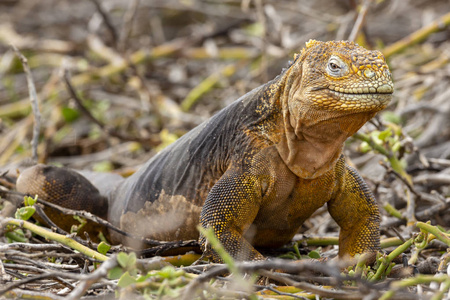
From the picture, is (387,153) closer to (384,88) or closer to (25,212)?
(384,88)

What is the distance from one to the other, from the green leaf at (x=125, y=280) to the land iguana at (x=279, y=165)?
3.73 ft

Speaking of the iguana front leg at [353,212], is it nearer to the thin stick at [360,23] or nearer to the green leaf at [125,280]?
the green leaf at [125,280]

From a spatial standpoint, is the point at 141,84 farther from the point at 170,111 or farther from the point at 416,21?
the point at 416,21

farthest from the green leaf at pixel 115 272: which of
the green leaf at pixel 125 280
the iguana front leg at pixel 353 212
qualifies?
the iguana front leg at pixel 353 212

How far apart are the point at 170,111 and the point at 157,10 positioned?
233 inches

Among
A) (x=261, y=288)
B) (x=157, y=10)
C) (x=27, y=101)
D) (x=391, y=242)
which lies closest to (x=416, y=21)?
(x=157, y=10)

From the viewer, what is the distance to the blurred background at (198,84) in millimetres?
6544

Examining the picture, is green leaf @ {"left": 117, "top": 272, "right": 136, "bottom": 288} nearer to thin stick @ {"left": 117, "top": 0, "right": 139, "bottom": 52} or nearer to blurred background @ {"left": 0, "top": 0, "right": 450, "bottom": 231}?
blurred background @ {"left": 0, "top": 0, "right": 450, "bottom": 231}

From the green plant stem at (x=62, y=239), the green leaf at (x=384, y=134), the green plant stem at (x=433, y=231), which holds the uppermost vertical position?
the green leaf at (x=384, y=134)

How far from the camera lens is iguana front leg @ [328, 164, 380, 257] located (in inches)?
171

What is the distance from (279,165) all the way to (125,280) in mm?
1585

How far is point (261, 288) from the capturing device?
3.47 metres

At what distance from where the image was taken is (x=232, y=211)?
4004mm

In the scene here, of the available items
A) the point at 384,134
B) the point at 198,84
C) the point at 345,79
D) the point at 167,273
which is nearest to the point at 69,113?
the point at 198,84
